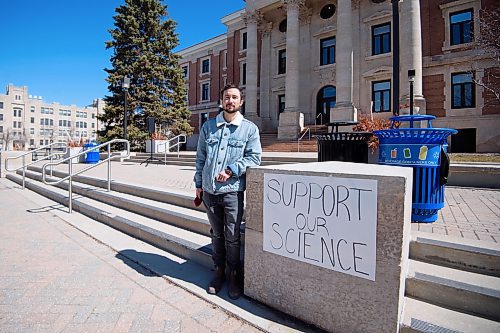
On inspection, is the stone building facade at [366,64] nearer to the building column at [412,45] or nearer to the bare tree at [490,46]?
the building column at [412,45]

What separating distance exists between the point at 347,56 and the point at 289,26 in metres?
5.45

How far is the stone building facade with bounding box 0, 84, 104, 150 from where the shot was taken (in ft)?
264

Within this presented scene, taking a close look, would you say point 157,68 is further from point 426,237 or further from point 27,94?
point 27,94

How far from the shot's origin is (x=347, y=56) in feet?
63.7

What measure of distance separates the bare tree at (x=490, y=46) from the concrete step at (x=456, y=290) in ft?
58.2

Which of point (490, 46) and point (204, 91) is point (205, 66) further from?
point (490, 46)

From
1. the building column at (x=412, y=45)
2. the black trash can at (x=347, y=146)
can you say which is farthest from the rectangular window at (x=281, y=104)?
the black trash can at (x=347, y=146)

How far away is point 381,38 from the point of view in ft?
69.7

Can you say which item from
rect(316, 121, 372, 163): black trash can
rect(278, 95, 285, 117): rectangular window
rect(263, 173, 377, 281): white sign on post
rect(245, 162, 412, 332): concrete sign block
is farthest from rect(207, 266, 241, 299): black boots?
rect(278, 95, 285, 117): rectangular window

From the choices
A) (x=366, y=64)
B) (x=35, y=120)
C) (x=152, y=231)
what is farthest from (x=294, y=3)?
(x=35, y=120)

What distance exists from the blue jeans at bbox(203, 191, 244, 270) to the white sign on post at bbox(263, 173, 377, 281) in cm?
36

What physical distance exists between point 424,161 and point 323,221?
6.64 ft

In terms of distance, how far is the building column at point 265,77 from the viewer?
88.4 feet

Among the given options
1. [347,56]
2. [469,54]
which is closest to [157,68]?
[347,56]
